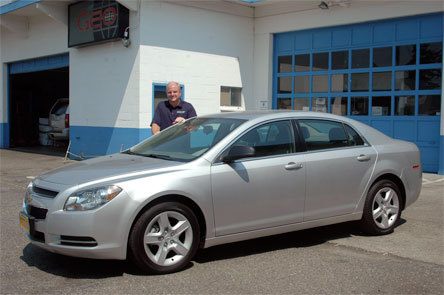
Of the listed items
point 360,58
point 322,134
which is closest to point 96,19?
point 360,58

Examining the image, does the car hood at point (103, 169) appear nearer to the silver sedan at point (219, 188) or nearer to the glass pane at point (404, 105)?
the silver sedan at point (219, 188)

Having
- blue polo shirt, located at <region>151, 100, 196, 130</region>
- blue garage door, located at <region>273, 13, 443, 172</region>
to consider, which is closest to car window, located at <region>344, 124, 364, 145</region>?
blue polo shirt, located at <region>151, 100, 196, 130</region>

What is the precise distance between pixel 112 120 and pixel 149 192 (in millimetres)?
9819

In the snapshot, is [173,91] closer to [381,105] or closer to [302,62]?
[381,105]

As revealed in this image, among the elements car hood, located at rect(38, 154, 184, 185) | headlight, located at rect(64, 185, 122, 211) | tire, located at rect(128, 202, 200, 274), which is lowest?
tire, located at rect(128, 202, 200, 274)

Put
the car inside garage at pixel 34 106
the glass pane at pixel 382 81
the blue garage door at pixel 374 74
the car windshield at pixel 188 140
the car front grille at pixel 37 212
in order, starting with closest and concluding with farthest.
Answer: the car front grille at pixel 37 212, the car windshield at pixel 188 140, the blue garage door at pixel 374 74, the glass pane at pixel 382 81, the car inside garage at pixel 34 106

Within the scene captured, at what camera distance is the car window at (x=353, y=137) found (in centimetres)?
617

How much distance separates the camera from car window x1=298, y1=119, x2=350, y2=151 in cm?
581

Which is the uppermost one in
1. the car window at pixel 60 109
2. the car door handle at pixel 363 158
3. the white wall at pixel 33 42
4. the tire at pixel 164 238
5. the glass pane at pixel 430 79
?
the white wall at pixel 33 42

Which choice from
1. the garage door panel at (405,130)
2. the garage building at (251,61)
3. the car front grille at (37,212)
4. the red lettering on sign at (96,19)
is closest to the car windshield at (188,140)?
the car front grille at (37,212)

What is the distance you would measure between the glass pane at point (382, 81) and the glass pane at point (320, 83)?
144 centimetres

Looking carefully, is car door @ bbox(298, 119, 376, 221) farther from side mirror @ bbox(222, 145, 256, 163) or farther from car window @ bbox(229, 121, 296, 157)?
side mirror @ bbox(222, 145, 256, 163)

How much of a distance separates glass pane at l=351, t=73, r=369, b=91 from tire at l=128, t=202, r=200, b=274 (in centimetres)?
962

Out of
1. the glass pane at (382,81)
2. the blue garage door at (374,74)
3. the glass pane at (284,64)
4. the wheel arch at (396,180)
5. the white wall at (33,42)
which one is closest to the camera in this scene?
the wheel arch at (396,180)
